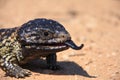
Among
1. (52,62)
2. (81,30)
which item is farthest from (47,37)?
(81,30)

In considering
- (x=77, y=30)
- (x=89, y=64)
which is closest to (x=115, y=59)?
(x=89, y=64)

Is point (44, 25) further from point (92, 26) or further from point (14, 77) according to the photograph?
point (92, 26)

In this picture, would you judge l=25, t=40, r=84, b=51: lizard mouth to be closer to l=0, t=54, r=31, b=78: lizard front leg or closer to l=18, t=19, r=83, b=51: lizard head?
l=18, t=19, r=83, b=51: lizard head

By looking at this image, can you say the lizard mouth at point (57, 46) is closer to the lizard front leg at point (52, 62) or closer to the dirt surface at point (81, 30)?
the dirt surface at point (81, 30)

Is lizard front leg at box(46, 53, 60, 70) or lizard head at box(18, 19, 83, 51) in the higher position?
lizard head at box(18, 19, 83, 51)

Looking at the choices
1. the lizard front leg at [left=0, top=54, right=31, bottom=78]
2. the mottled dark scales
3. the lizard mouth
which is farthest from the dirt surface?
the lizard mouth

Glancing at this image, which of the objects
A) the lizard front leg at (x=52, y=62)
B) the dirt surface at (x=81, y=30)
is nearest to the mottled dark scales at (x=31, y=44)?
the lizard front leg at (x=52, y=62)
